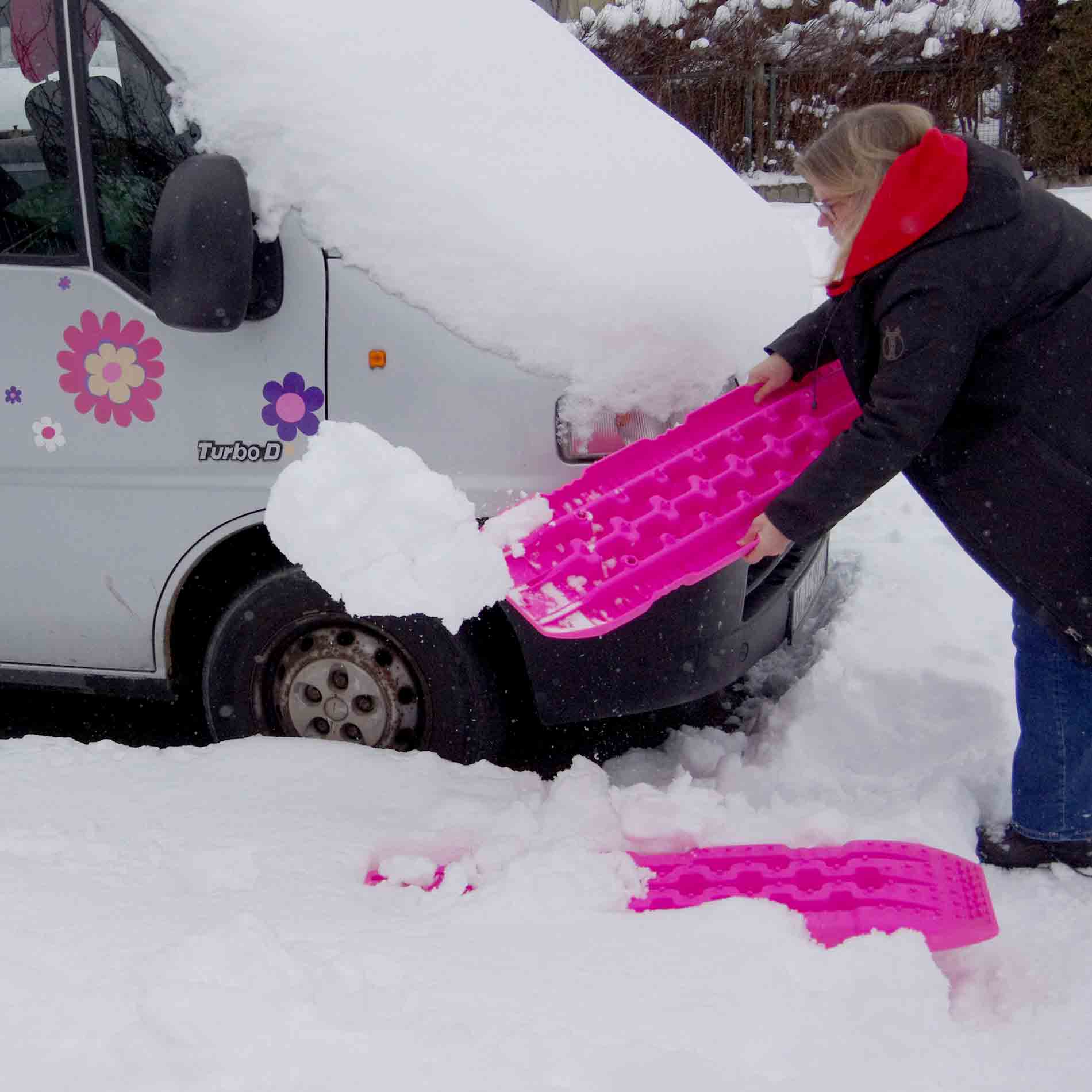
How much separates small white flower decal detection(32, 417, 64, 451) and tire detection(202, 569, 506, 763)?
1.88ft

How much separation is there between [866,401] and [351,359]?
113 cm

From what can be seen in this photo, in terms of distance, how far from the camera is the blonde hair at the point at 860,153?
2111 mm

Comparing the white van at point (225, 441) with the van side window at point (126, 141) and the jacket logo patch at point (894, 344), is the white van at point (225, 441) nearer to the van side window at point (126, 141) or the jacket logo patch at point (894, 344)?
the van side window at point (126, 141)

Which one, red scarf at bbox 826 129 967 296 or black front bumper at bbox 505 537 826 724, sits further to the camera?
black front bumper at bbox 505 537 826 724

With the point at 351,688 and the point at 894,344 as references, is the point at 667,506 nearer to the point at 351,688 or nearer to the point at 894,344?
the point at 894,344

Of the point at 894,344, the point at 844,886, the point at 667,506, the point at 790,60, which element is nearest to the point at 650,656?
the point at 667,506

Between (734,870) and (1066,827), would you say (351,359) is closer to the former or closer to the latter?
(734,870)

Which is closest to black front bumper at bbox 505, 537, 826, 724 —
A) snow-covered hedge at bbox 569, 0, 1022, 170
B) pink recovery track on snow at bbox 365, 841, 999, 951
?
pink recovery track on snow at bbox 365, 841, 999, 951

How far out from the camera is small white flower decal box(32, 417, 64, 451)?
2691mm

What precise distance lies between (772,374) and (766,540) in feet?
1.88

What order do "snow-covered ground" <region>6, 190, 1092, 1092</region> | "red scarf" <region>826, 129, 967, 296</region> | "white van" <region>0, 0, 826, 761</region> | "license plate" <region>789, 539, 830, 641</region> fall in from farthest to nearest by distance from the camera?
"license plate" <region>789, 539, 830, 641</region>
"white van" <region>0, 0, 826, 761</region>
"red scarf" <region>826, 129, 967, 296</region>
"snow-covered ground" <region>6, 190, 1092, 1092</region>

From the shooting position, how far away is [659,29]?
13.1 metres

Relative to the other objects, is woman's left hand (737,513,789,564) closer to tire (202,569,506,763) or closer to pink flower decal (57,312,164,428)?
tire (202,569,506,763)

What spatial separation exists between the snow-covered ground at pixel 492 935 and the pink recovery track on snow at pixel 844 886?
53 millimetres
